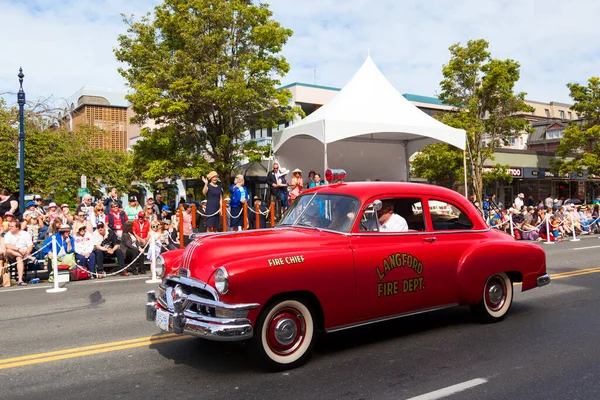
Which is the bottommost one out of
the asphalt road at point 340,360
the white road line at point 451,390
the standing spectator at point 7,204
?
the white road line at point 451,390

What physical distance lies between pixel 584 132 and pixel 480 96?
37.6ft

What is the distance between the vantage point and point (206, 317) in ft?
14.6

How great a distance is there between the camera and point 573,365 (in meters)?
4.75

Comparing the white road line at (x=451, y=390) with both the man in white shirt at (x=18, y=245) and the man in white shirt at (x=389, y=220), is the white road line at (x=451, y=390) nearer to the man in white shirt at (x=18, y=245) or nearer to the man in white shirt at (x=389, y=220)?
the man in white shirt at (x=389, y=220)

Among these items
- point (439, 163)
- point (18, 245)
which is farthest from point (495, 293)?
point (439, 163)

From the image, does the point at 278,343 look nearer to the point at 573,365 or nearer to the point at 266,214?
the point at 573,365

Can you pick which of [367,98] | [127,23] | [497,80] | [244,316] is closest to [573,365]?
[244,316]

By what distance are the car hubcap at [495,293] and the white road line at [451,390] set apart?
2075 mm

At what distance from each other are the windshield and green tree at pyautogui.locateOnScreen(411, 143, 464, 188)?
25146 mm

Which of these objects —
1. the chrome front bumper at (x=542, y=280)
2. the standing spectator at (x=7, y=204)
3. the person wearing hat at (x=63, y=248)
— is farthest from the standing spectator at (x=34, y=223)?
the chrome front bumper at (x=542, y=280)

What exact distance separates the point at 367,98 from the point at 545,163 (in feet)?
101

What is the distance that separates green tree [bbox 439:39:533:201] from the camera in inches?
1188

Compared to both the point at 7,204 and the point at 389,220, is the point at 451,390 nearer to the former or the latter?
the point at 389,220

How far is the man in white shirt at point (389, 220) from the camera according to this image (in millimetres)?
5566
